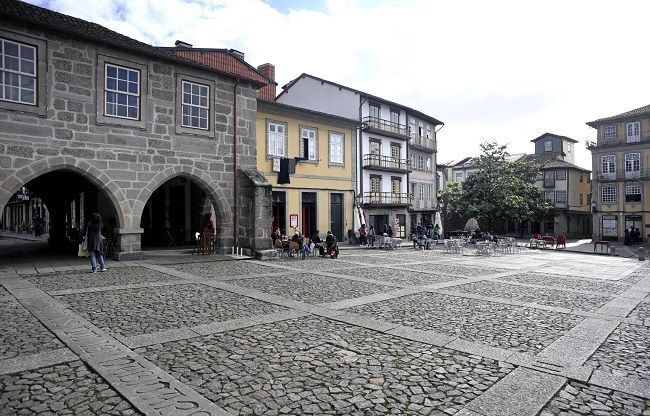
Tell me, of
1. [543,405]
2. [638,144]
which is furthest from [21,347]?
[638,144]

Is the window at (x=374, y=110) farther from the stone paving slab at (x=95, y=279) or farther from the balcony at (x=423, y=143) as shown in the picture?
the stone paving slab at (x=95, y=279)

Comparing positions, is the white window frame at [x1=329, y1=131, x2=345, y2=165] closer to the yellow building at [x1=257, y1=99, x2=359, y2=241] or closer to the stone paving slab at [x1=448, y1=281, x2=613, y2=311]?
the yellow building at [x1=257, y1=99, x2=359, y2=241]

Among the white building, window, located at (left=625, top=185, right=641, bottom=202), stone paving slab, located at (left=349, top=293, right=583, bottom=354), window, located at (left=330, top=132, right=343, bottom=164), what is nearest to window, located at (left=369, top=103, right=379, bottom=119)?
the white building

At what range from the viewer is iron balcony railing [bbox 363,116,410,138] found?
27.9 metres

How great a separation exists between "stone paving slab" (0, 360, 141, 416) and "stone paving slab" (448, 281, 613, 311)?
7481 mm

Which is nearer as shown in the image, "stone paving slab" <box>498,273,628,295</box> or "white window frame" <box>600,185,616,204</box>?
"stone paving slab" <box>498,273,628,295</box>

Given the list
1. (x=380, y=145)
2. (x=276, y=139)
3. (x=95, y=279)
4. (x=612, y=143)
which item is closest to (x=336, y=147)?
(x=276, y=139)

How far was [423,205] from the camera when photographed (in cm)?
3534

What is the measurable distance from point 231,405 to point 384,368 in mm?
1715

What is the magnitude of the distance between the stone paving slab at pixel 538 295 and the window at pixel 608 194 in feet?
120

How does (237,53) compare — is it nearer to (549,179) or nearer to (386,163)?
(386,163)

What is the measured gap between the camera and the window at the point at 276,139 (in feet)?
68.7

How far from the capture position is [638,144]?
121 ft

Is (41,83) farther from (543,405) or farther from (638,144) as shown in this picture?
(638,144)
